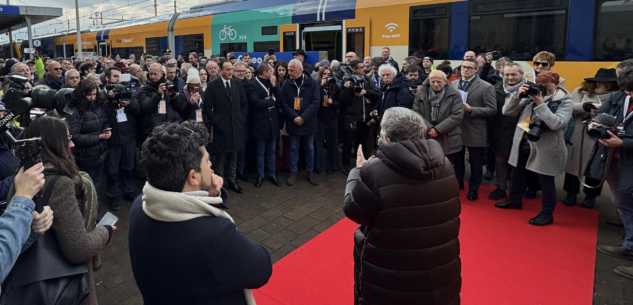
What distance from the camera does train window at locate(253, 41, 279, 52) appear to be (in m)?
11.9

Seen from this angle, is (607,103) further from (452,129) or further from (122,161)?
(122,161)

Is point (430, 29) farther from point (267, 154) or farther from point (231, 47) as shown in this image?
point (231, 47)

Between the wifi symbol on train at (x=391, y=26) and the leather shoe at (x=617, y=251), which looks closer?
the leather shoe at (x=617, y=251)

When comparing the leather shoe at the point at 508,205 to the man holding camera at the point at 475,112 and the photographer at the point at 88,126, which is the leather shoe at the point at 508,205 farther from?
the photographer at the point at 88,126

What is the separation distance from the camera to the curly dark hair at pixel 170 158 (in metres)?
1.48

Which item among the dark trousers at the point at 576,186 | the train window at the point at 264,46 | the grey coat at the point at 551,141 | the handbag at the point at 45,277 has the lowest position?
the dark trousers at the point at 576,186

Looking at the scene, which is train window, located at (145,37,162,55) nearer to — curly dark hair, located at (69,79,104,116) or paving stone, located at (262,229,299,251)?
curly dark hair, located at (69,79,104,116)

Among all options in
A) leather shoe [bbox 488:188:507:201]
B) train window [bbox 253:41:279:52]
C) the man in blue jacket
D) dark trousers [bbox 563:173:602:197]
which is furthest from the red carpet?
train window [bbox 253:41:279:52]

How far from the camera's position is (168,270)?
1456mm

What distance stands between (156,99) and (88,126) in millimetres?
938

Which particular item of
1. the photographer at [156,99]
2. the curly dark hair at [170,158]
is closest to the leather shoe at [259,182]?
the photographer at [156,99]

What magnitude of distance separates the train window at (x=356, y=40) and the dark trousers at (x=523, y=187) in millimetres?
5849

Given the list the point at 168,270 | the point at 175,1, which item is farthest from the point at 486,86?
the point at 175,1

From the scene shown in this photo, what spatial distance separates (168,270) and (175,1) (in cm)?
5403
